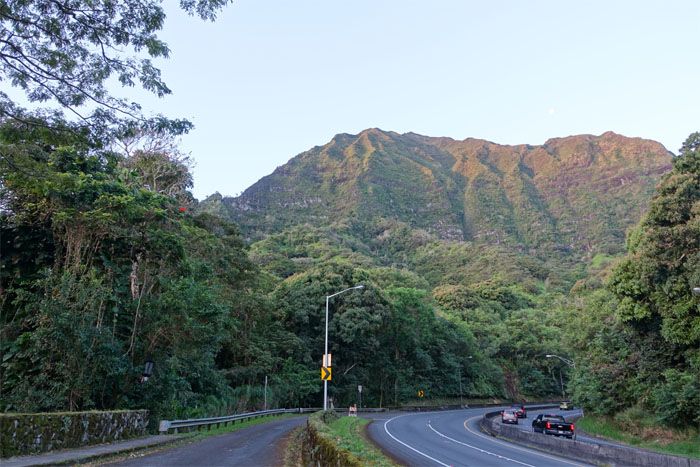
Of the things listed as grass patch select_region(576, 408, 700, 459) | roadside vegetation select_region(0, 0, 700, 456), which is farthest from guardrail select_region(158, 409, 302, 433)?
grass patch select_region(576, 408, 700, 459)

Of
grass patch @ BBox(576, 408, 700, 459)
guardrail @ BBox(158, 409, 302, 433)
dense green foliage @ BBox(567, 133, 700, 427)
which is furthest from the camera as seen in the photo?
→ grass patch @ BBox(576, 408, 700, 459)

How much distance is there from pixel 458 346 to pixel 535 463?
65.9 meters

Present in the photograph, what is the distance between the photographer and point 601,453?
18266 millimetres

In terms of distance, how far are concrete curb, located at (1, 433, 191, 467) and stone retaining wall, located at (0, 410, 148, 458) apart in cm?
24

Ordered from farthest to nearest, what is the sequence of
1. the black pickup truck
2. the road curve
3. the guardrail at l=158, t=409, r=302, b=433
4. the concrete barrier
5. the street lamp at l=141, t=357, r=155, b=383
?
the black pickup truck, the guardrail at l=158, t=409, r=302, b=433, the street lamp at l=141, t=357, r=155, b=383, the road curve, the concrete barrier

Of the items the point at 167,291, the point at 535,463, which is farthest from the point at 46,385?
the point at 535,463

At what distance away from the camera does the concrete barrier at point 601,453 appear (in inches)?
595

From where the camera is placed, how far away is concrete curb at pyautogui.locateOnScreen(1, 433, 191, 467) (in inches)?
420

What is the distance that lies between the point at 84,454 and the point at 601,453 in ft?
55.4

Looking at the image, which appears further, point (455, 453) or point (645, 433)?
point (645, 433)

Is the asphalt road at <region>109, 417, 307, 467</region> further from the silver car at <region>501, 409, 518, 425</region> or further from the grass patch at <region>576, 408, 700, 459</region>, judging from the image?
the silver car at <region>501, 409, 518, 425</region>

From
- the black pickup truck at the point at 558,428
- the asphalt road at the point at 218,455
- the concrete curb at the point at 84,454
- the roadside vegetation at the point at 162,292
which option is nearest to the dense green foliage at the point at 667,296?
the roadside vegetation at the point at 162,292

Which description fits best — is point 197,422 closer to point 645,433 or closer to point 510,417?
point 645,433

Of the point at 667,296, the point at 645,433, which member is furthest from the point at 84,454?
the point at 645,433
